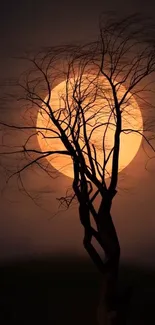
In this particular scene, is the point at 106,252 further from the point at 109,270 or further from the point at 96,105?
the point at 96,105

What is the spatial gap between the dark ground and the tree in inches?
7.1

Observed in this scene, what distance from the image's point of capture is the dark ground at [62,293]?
4.33 feet

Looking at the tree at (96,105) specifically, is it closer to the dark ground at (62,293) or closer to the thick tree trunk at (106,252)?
the thick tree trunk at (106,252)

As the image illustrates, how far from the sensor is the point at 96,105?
46.9 inches

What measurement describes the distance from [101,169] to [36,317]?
464mm

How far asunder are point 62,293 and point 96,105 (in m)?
0.52

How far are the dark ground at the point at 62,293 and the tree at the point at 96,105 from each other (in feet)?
0.59

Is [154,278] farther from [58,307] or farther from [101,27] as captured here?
[101,27]

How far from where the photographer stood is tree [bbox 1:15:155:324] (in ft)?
A: 3.61

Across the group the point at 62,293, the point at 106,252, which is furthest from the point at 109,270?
the point at 62,293

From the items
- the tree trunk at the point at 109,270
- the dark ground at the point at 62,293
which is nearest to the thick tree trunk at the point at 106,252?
the tree trunk at the point at 109,270

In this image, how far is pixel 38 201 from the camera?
137 centimetres

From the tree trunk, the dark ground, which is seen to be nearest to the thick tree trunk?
the tree trunk

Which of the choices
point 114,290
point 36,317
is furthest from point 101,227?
point 36,317
